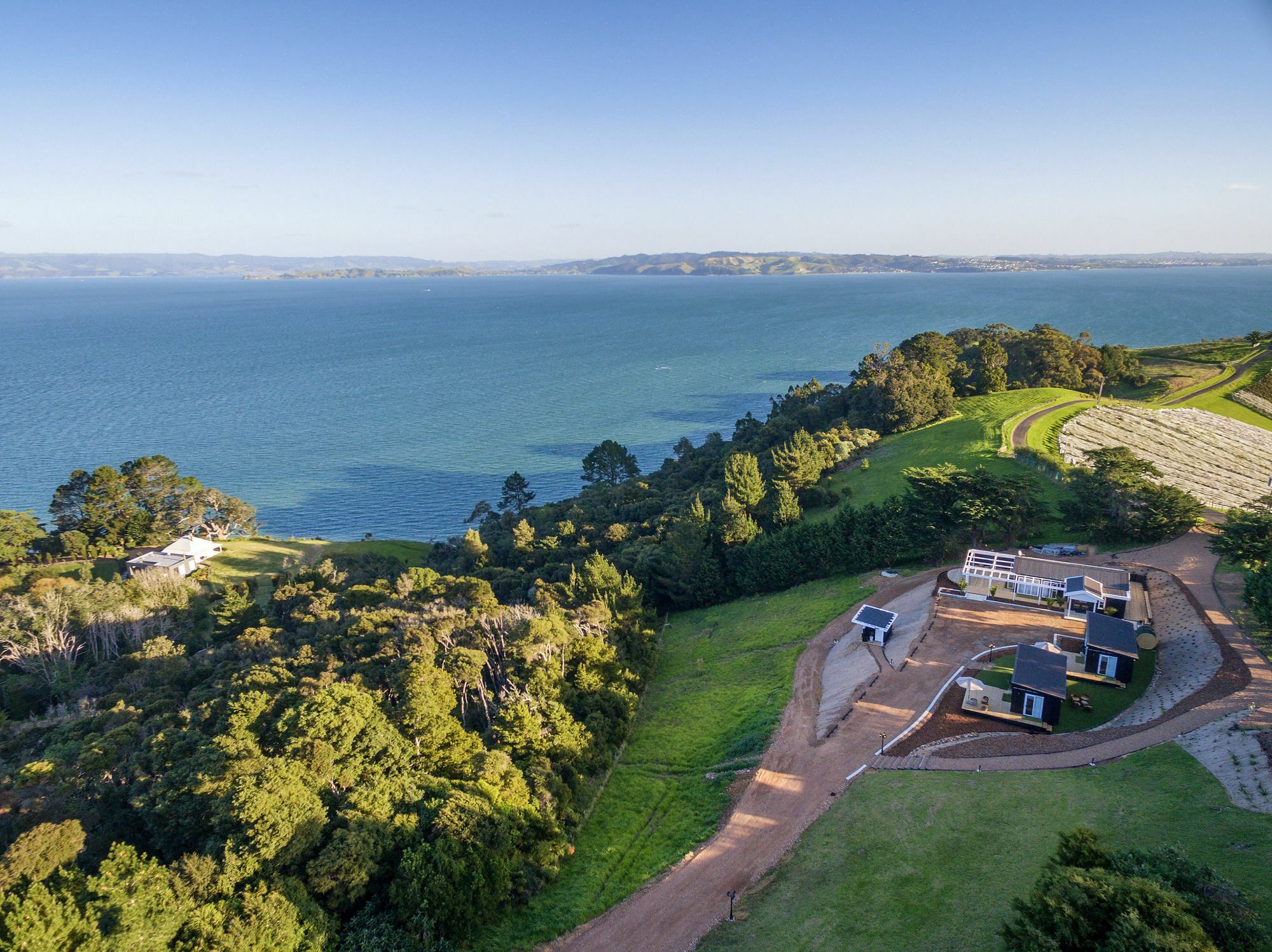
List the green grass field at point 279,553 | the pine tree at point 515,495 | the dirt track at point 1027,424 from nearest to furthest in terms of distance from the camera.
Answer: the green grass field at point 279,553 → the dirt track at point 1027,424 → the pine tree at point 515,495

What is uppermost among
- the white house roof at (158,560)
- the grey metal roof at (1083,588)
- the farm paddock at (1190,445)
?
the farm paddock at (1190,445)

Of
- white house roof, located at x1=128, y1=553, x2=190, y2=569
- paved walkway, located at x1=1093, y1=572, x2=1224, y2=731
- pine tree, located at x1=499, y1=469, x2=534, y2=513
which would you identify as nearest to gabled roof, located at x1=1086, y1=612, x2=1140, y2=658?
paved walkway, located at x1=1093, y1=572, x2=1224, y2=731

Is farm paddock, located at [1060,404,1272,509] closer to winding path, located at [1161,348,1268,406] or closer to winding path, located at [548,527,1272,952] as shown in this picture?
winding path, located at [1161,348,1268,406]

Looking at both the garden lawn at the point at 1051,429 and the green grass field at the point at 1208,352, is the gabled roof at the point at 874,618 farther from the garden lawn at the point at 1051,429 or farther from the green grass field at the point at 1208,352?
the green grass field at the point at 1208,352

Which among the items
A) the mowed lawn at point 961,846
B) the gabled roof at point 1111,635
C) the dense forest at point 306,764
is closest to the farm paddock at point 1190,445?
the gabled roof at point 1111,635

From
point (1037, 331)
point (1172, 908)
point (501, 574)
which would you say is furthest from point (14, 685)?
point (1037, 331)

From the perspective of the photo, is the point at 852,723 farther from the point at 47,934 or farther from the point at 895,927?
the point at 47,934

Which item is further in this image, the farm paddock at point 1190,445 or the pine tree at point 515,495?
the pine tree at point 515,495

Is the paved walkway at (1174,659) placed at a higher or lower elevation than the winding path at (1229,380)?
lower
